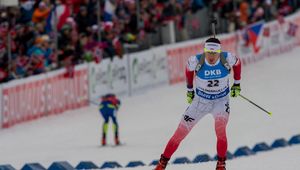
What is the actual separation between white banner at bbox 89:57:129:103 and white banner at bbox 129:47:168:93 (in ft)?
1.35

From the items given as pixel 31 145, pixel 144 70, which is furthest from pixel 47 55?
pixel 144 70

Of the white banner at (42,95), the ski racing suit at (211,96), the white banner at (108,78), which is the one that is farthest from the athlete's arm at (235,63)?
the white banner at (108,78)

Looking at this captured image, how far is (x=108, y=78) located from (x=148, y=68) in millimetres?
2190

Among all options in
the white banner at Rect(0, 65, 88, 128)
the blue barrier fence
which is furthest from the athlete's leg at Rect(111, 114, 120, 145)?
the blue barrier fence

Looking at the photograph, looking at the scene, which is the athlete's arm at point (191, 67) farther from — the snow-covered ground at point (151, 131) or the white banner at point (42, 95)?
the white banner at point (42, 95)

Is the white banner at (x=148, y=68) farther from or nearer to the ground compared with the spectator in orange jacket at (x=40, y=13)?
nearer to the ground

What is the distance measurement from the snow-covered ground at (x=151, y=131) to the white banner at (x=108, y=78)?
0.41 meters

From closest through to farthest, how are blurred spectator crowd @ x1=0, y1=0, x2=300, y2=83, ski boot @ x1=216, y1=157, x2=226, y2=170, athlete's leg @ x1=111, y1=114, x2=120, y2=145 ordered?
ski boot @ x1=216, y1=157, x2=226, y2=170
athlete's leg @ x1=111, y1=114, x2=120, y2=145
blurred spectator crowd @ x1=0, y1=0, x2=300, y2=83

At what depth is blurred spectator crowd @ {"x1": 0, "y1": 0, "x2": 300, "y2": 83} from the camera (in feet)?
70.0

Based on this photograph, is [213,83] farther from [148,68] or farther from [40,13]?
[148,68]

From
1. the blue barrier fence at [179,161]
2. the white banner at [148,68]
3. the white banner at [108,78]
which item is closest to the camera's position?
the blue barrier fence at [179,161]

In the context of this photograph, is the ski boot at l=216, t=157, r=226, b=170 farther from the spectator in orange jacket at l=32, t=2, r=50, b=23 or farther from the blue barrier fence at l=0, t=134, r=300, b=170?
the spectator in orange jacket at l=32, t=2, r=50, b=23

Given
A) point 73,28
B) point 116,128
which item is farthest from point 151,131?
point 73,28

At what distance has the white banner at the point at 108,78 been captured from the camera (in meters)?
24.7
